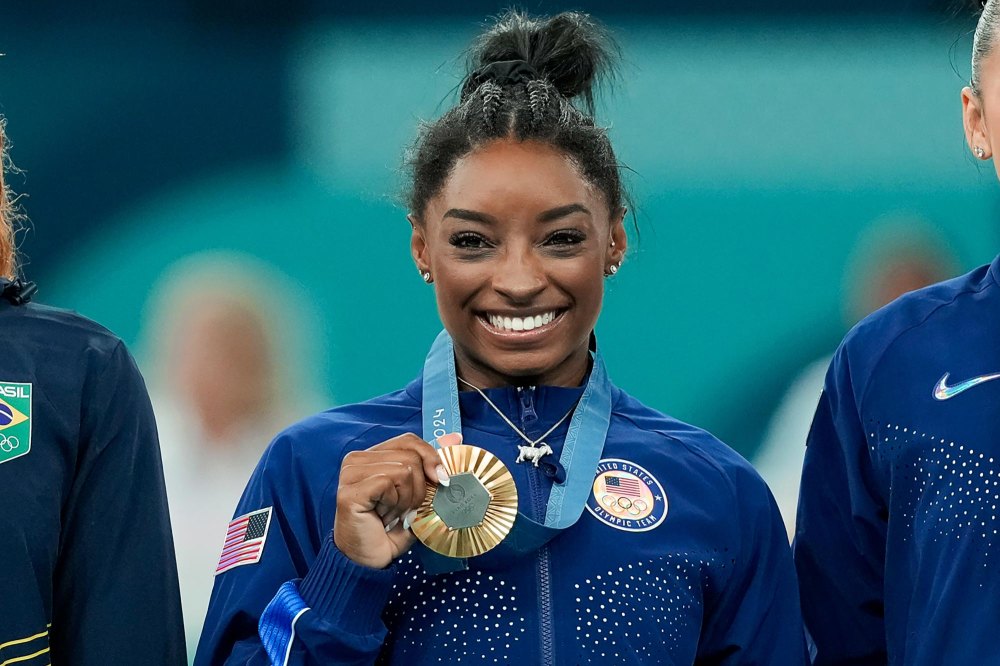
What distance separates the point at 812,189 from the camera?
15.8 ft

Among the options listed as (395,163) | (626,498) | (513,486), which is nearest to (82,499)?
(513,486)

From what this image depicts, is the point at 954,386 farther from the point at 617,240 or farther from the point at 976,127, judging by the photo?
the point at 617,240

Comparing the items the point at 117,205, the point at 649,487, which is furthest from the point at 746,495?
the point at 117,205

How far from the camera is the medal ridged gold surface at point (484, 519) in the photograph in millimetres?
2553

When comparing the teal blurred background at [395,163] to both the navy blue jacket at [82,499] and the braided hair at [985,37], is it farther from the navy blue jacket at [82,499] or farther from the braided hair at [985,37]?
the navy blue jacket at [82,499]

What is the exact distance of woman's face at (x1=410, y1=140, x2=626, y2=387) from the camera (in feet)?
9.36

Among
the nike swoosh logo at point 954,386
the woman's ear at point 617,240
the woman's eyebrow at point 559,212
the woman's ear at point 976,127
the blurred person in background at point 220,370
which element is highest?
the woman's ear at point 976,127

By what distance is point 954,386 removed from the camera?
2791 mm

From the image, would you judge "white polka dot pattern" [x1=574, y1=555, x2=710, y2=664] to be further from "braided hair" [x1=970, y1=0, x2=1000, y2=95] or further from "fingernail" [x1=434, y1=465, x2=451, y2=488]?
"braided hair" [x1=970, y1=0, x2=1000, y2=95]

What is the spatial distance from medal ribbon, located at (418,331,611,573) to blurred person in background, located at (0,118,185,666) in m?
0.45

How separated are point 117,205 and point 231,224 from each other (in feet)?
1.16

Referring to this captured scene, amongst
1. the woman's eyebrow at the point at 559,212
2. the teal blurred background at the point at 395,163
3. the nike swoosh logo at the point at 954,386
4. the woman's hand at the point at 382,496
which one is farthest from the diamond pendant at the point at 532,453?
the teal blurred background at the point at 395,163

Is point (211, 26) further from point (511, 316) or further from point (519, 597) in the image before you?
point (519, 597)

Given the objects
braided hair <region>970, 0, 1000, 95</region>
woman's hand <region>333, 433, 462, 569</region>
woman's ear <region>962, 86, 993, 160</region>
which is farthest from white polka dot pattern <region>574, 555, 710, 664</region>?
braided hair <region>970, 0, 1000, 95</region>
